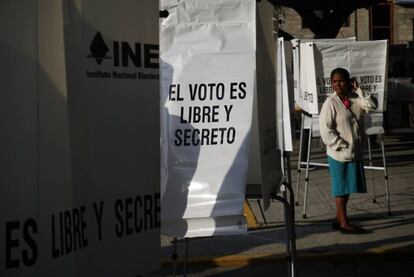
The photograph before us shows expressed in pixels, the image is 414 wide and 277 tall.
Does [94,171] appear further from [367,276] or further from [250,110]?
[367,276]

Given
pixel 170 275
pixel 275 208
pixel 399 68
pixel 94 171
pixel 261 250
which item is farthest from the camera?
pixel 399 68

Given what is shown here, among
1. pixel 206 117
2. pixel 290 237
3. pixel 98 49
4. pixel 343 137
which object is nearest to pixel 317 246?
pixel 343 137

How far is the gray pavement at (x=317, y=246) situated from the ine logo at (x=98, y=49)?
3.41 metres

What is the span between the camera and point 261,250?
311 inches

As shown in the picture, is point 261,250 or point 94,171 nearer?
point 94,171

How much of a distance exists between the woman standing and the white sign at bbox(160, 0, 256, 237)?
3205 millimetres

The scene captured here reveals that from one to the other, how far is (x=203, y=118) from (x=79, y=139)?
261 centimetres

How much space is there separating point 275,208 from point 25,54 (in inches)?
Result: 306

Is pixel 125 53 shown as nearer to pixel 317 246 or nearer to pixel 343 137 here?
pixel 317 246

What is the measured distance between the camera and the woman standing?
833 cm

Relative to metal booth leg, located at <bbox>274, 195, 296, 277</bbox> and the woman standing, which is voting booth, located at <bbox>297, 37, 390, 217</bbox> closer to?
the woman standing

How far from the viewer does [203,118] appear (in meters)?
5.29

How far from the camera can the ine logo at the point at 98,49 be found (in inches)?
109

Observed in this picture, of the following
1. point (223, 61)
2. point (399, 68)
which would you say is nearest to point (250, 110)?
point (223, 61)
